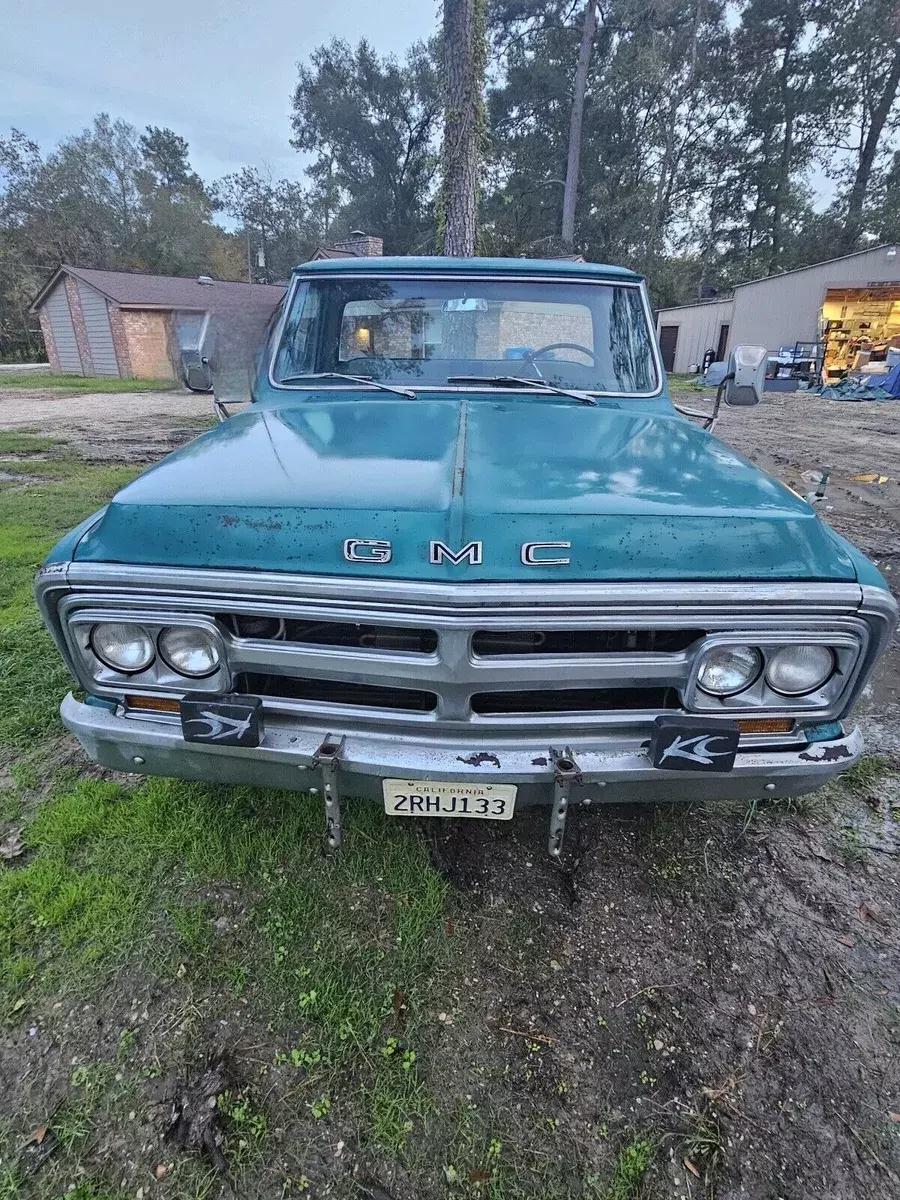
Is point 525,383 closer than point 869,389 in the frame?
Yes

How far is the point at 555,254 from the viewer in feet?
86.7

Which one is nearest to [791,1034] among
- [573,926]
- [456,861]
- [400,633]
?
[573,926]

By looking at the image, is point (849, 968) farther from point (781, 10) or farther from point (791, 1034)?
point (781, 10)

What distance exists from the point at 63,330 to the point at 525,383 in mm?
31666

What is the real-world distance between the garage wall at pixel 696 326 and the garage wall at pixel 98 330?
73.6 feet

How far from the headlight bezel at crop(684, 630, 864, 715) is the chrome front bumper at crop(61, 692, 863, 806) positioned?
148 millimetres

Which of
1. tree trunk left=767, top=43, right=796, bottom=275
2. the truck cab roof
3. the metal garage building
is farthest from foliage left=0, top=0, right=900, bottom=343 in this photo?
the truck cab roof

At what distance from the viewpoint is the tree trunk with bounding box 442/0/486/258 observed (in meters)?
9.20

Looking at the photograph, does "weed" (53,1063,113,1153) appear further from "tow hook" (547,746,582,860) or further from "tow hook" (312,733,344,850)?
"tow hook" (547,746,582,860)

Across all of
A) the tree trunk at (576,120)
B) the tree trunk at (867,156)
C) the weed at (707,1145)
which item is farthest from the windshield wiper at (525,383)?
the tree trunk at (867,156)

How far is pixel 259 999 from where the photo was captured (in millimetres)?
1938

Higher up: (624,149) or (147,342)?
(624,149)

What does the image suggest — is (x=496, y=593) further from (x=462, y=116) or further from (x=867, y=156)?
(x=867, y=156)

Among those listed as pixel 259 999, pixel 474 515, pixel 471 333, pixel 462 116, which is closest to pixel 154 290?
pixel 462 116
